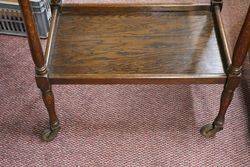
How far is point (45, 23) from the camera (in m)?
1.55

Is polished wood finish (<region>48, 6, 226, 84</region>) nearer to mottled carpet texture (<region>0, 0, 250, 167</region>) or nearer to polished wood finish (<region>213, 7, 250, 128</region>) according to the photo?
polished wood finish (<region>213, 7, 250, 128</region>)

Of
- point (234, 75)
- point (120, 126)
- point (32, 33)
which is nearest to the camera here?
point (32, 33)

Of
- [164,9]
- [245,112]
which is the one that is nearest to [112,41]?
[164,9]

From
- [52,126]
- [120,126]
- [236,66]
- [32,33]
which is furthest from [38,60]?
[236,66]

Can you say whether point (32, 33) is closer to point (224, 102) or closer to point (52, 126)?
point (52, 126)

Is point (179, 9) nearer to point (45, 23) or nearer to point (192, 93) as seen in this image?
point (192, 93)

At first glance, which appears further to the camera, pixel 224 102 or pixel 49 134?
pixel 49 134

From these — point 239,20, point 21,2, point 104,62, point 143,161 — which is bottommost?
point 143,161

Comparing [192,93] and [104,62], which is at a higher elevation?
[104,62]

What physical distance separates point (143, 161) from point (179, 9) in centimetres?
53

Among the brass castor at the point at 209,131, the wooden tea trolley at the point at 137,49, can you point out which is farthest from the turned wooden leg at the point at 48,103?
the brass castor at the point at 209,131

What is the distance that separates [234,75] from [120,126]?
1.46 ft

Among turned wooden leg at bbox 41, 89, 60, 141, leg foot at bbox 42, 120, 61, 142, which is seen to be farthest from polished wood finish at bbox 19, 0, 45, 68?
leg foot at bbox 42, 120, 61, 142

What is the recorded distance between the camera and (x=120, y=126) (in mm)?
1328
